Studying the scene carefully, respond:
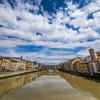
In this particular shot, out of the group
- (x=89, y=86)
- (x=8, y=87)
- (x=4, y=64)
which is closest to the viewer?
(x=8, y=87)

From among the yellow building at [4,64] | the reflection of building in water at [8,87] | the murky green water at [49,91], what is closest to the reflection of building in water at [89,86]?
the murky green water at [49,91]

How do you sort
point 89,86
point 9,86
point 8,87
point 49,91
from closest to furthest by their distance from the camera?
1. point 49,91
2. point 8,87
3. point 9,86
4. point 89,86

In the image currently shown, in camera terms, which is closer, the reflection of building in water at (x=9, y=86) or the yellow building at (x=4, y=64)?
the reflection of building in water at (x=9, y=86)

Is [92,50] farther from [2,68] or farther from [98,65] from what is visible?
[2,68]

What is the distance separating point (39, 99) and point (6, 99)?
5549 mm

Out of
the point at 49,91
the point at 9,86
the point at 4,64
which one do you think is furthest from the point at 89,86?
the point at 4,64

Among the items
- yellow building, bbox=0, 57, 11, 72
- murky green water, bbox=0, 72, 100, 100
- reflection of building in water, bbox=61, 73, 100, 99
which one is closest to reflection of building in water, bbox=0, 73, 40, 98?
murky green water, bbox=0, 72, 100, 100

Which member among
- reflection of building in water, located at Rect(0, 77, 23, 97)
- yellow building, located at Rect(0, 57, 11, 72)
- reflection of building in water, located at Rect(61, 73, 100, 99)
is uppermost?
yellow building, located at Rect(0, 57, 11, 72)

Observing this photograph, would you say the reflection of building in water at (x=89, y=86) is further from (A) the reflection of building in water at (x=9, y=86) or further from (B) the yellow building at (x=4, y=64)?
(B) the yellow building at (x=4, y=64)

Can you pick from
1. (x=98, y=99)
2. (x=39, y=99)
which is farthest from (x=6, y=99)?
(x=98, y=99)

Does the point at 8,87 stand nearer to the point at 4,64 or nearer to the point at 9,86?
the point at 9,86

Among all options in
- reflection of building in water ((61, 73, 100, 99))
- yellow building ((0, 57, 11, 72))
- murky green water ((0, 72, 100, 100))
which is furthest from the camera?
yellow building ((0, 57, 11, 72))

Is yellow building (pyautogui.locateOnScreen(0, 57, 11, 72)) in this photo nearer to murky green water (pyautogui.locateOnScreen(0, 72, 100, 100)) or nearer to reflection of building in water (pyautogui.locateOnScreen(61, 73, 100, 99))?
murky green water (pyautogui.locateOnScreen(0, 72, 100, 100))

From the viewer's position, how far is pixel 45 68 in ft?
385
